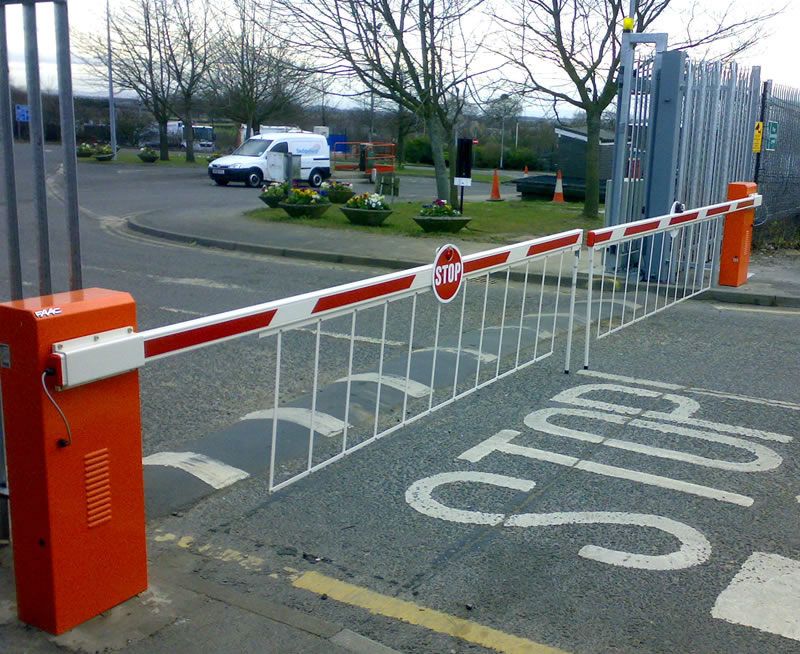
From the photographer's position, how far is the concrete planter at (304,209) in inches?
785

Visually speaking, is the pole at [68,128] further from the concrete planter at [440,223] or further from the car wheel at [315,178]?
the car wheel at [315,178]

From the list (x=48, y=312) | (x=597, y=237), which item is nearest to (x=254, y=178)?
(x=597, y=237)

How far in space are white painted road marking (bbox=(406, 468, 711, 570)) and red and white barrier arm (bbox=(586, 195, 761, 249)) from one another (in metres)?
2.89

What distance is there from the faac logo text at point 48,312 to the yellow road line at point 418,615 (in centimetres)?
157

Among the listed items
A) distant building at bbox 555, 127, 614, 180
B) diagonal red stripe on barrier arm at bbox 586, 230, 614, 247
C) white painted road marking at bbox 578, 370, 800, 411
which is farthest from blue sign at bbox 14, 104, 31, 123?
distant building at bbox 555, 127, 614, 180

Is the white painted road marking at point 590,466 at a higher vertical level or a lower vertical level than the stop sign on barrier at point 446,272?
lower

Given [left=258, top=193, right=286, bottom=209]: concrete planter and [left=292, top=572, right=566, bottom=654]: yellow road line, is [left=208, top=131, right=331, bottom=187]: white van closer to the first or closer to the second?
[left=258, top=193, right=286, bottom=209]: concrete planter

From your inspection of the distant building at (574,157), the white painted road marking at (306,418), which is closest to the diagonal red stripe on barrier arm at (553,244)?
the white painted road marking at (306,418)

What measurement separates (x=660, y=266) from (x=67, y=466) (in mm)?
8227

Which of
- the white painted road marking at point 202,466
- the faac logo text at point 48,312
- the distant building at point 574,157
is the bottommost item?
the white painted road marking at point 202,466

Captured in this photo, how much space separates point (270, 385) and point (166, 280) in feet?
18.8

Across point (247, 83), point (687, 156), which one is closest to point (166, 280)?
point (687, 156)

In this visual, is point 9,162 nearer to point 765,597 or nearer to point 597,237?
point 765,597

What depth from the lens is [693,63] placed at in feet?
39.2
